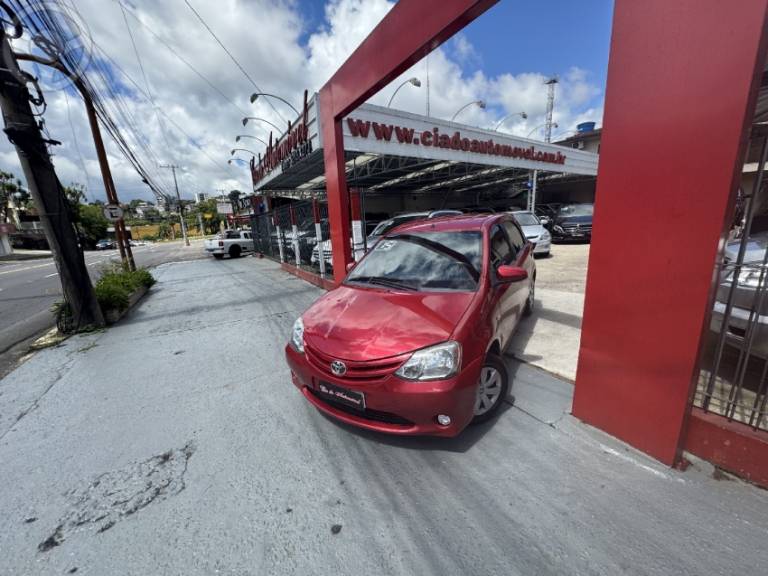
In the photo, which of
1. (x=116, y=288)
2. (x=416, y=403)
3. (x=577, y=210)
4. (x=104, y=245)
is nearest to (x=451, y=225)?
(x=416, y=403)

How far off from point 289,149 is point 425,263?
440 inches

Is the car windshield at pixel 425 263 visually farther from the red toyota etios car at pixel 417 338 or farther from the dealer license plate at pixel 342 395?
the dealer license plate at pixel 342 395

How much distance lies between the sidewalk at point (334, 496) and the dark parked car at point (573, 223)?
10731 mm

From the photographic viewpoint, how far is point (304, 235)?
9484mm

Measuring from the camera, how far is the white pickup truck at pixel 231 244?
55.9ft

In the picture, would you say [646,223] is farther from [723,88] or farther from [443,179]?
[443,179]

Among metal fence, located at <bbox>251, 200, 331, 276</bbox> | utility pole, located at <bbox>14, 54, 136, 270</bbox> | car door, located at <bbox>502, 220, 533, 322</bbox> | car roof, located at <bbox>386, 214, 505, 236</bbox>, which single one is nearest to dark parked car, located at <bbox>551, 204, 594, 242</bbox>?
car door, located at <bbox>502, 220, 533, 322</bbox>

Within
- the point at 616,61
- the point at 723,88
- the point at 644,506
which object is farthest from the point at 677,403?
the point at 616,61

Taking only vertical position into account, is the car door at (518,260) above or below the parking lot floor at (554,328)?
above

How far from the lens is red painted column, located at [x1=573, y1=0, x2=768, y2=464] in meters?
1.51

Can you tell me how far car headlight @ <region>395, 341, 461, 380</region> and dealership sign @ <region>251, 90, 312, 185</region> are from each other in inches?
385

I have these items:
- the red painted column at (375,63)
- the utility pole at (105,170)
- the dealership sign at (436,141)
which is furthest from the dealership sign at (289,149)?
the utility pole at (105,170)

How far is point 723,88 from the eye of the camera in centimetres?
151

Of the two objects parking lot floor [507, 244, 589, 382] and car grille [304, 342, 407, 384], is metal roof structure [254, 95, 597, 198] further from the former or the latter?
car grille [304, 342, 407, 384]
